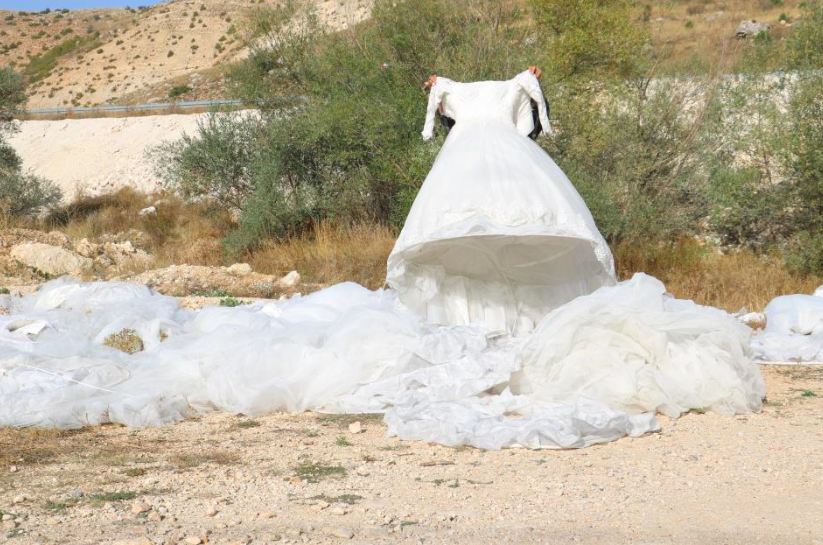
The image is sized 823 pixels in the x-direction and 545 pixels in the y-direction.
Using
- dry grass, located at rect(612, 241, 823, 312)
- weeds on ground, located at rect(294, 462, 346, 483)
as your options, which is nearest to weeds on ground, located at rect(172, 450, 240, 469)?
weeds on ground, located at rect(294, 462, 346, 483)

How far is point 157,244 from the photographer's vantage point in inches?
805

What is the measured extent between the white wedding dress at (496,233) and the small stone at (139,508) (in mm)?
3063

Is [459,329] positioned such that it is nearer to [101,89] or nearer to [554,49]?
[554,49]

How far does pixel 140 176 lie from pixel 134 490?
25395mm

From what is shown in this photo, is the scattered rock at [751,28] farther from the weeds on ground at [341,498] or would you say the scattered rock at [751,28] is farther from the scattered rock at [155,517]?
the scattered rock at [155,517]

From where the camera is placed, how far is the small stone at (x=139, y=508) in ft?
14.1

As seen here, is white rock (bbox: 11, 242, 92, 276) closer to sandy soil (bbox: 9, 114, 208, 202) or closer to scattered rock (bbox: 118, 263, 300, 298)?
scattered rock (bbox: 118, 263, 300, 298)

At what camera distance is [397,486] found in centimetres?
472

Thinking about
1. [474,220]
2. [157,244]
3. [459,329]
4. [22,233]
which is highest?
[474,220]

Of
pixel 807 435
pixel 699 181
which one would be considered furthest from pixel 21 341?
pixel 699 181

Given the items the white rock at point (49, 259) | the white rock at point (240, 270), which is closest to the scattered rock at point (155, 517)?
the white rock at point (240, 270)

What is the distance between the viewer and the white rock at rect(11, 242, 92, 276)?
1505cm

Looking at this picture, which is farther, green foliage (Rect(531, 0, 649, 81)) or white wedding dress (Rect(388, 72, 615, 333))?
green foliage (Rect(531, 0, 649, 81))

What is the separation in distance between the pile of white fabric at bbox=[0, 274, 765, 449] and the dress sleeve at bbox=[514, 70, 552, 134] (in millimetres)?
1913
